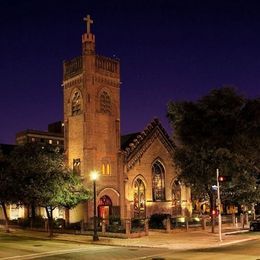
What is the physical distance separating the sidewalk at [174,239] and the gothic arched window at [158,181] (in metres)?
13.4

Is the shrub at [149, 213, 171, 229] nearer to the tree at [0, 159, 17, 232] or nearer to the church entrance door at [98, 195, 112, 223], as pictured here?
the church entrance door at [98, 195, 112, 223]

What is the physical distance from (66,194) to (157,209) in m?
15.7

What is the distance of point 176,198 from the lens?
191 ft

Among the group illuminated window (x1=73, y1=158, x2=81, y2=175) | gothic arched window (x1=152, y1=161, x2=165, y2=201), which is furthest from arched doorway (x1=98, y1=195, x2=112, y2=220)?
gothic arched window (x1=152, y1=161, x2=165, y2=201)

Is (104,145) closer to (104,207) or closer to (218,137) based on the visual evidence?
(104,207)

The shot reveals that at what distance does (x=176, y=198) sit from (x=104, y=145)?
40.5 feet

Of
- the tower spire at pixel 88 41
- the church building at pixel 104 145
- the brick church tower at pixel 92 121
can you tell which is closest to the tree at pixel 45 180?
the church building at pixel 104 145

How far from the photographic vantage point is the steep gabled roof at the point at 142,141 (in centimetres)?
5301

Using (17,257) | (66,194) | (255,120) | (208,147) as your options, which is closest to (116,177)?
(66,194)

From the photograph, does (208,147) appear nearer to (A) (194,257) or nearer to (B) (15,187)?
(A) (194,257)

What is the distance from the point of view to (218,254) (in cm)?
2500

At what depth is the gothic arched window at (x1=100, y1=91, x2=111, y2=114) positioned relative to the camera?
170ft

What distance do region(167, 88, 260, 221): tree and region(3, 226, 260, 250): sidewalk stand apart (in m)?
3.87

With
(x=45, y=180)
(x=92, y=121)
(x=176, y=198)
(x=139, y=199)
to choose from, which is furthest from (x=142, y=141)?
(x=45, y=180)
